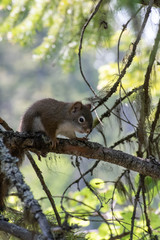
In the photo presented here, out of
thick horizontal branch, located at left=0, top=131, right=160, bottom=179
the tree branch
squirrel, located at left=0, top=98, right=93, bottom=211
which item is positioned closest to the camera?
the tree branch

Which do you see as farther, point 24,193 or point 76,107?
point 76,107

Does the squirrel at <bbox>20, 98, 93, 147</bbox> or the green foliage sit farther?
the squirrel at <bbox>20, 98, 93, 147</bbox>

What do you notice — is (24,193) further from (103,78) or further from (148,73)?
(103,78)

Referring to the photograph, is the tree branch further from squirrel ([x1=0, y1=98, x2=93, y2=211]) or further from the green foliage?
squirrel ([x1=0, y1=98, x2=93, y2=211])

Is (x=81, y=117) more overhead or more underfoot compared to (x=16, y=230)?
more overhead

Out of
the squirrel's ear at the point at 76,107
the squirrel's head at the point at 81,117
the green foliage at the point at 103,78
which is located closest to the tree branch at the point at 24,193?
the green foliage at the point at 103,78

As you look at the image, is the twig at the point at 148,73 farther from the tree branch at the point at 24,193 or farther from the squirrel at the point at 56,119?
the tree branch at the point at 24,193

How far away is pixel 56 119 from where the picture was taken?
244 cm

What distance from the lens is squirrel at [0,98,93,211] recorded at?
2389mm

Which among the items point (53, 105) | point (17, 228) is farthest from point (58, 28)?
point (17, 228)

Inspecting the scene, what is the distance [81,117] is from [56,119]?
0.58 ft

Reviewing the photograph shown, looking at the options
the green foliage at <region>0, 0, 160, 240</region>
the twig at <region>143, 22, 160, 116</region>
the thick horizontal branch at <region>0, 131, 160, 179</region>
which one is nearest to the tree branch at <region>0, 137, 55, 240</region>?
the green foliage at <region>0, 0, 160, 240</region>

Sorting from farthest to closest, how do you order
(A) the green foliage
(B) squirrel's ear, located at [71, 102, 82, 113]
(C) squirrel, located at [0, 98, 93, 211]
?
(B) squirrel's ear, located at [71, 102, 82, 113], (C) squirrel, located at [0, 98, 93, 211], (A) the green foliage

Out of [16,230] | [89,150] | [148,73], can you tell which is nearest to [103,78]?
[148,73]
